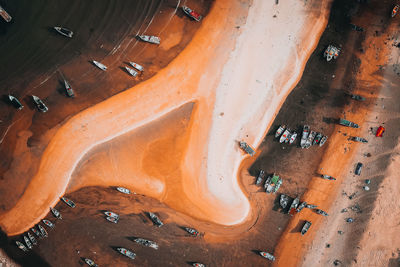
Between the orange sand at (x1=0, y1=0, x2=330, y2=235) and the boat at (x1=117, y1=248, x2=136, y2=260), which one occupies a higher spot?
the orange sand at (x1=0, y1=0, x2=330, y2=235)

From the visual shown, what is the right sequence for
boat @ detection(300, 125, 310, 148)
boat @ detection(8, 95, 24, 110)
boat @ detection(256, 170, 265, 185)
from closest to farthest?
1. boat @ detection(8, 95, 24, 110)
2. boat @ detection(300, 125, 310, 148)
3. boat @ detection(256, 170, 265, 185)

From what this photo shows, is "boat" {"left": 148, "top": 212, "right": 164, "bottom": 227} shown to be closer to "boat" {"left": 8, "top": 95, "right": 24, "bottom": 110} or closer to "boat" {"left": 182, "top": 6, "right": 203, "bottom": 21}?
"boat" {"left": 8, "top": 95, "right": 24, "bottom": 110}

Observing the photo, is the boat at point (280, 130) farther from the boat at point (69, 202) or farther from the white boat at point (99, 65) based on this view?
the boat at point (69, 202)

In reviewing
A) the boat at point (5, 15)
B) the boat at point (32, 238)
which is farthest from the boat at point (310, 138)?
the boat at point (5, 15)

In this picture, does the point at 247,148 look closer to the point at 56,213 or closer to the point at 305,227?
the point at 305,227

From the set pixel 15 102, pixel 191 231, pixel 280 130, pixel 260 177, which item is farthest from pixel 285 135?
pixel 15 102

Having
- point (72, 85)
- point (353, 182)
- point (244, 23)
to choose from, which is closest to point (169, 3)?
point (244, 23)

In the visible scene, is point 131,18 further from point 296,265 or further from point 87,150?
point 296,265

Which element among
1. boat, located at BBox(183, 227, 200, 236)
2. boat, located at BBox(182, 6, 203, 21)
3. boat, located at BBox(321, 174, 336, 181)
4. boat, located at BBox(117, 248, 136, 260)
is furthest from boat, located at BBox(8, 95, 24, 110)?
boat, located at BBox(321, 174, 336, 181)
